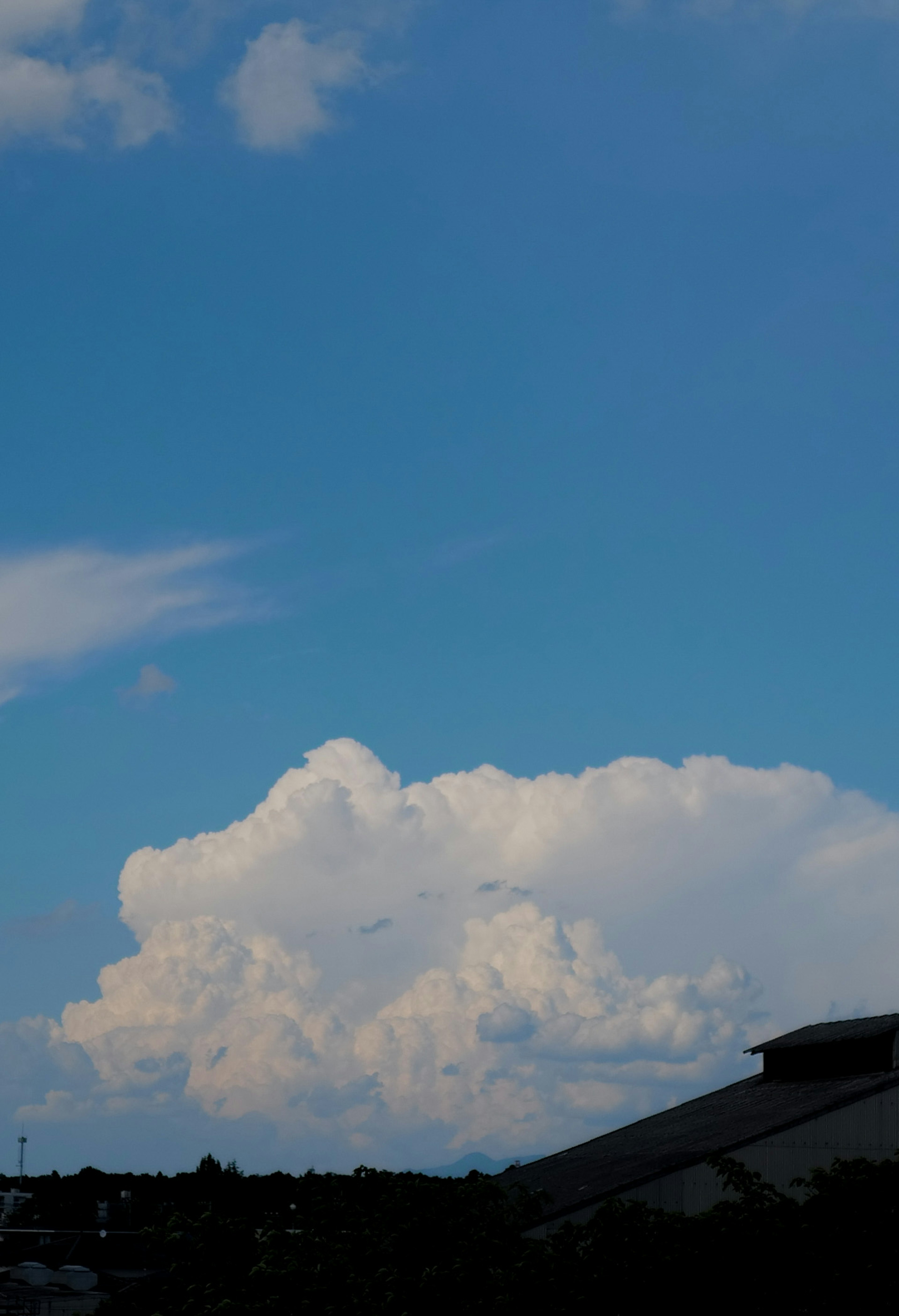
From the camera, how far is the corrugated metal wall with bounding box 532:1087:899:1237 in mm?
45188

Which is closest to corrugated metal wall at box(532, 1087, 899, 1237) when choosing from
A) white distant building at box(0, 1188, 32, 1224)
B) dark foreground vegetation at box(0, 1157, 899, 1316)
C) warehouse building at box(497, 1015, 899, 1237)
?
warehouse building at box(497, 1015, 899, 1237)

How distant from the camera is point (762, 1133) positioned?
153 ft

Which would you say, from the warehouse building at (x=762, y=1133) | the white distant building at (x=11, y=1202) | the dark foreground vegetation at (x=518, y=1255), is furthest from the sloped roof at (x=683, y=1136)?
the white distant building at (x=11, y=1202)

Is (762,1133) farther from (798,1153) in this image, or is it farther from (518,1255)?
(518,1255)

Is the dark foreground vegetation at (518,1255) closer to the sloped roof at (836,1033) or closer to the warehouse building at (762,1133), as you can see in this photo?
the warehouse building at (762,1133)

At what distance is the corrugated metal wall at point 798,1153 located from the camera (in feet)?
148

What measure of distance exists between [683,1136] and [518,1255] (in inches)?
718

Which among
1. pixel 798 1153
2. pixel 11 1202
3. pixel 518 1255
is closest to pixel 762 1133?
pixel 798 1153

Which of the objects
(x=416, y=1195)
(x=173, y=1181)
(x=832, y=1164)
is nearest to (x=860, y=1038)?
(x=832, y=1164)

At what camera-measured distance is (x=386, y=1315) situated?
3944 cm

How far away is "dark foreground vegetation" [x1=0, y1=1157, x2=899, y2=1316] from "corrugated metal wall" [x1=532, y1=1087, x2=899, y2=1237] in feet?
4.72

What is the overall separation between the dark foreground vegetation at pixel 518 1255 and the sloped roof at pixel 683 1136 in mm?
2112

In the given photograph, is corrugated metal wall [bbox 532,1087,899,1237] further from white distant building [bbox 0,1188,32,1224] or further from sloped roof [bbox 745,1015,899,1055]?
white distant building [bbox 0,1188,32,1224]

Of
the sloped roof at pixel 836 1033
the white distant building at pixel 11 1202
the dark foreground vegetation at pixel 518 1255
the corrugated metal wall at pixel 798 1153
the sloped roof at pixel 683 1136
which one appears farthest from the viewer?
the white distant building at pixel 11 1202
